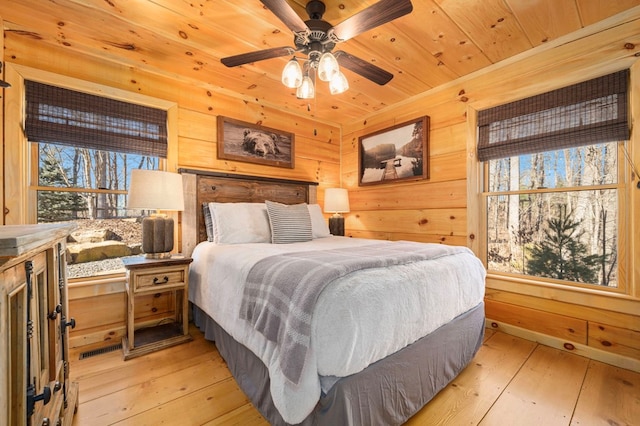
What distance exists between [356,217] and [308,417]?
2905 millimetres

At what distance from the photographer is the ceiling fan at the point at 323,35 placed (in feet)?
4.26

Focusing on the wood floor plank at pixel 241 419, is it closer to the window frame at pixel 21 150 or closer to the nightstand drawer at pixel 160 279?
the nightstand drawer at pixel 160 279

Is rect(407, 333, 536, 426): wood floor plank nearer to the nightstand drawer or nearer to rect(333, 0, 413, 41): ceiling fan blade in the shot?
the nightstand drawer

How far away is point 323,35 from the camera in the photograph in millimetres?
1576

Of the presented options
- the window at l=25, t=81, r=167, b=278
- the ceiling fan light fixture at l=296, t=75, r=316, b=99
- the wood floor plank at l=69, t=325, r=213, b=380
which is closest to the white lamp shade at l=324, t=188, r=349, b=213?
the ceiling fan light fixture at l=296, t=75, r=316, b=99

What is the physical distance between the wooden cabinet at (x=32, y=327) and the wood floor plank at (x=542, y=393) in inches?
70.8

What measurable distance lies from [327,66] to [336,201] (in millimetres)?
1975

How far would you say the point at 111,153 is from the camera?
233 cm

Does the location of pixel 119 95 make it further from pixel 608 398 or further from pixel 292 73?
pixel 608 398

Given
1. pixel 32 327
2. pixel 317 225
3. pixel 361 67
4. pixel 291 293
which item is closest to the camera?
pixel 32 327

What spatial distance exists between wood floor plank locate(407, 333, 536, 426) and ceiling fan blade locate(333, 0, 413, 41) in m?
2.02

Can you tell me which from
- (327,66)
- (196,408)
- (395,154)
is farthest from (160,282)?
(395,154)

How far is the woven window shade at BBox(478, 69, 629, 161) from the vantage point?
189 centimetres

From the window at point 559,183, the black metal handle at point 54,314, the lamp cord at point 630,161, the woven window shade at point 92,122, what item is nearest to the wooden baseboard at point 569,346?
the window at point 559,183
